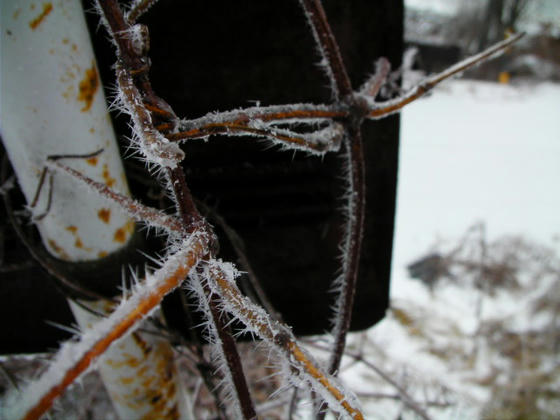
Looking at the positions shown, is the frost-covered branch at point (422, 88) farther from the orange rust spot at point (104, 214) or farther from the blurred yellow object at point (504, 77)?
the blurred yellow object at point (504, 77)

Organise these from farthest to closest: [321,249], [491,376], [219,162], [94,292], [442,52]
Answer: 1. [442,52]
2. [491,376]
3. [321,249]
4. [219,162]
5. [94,292]

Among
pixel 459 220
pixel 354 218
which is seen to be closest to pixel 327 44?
pixel 354 218

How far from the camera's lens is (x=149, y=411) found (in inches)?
30.5

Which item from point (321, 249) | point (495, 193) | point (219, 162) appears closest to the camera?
point (219, 162)

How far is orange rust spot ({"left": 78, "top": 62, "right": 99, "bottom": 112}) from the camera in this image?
545 mm

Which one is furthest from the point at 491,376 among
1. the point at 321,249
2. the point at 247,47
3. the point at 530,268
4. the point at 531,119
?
the point at 531,119

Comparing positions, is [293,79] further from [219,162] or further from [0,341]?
[0,341]

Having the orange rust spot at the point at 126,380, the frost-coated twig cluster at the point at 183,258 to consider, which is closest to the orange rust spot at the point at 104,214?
the frost-coated twig cluster at the point at 183,258

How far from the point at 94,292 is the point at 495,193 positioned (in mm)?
7590

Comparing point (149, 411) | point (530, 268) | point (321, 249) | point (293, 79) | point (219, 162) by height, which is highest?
point (293, 79)

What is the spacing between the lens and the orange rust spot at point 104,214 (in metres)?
0.61

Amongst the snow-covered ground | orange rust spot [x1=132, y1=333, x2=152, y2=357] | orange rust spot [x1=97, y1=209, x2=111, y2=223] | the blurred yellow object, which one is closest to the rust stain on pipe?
orange rust spot [x1=97, y1=209, x2=111, y2=223]

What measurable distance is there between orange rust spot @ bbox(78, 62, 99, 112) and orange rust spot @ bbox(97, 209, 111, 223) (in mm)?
180

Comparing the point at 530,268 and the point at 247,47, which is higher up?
the point at 247,47
